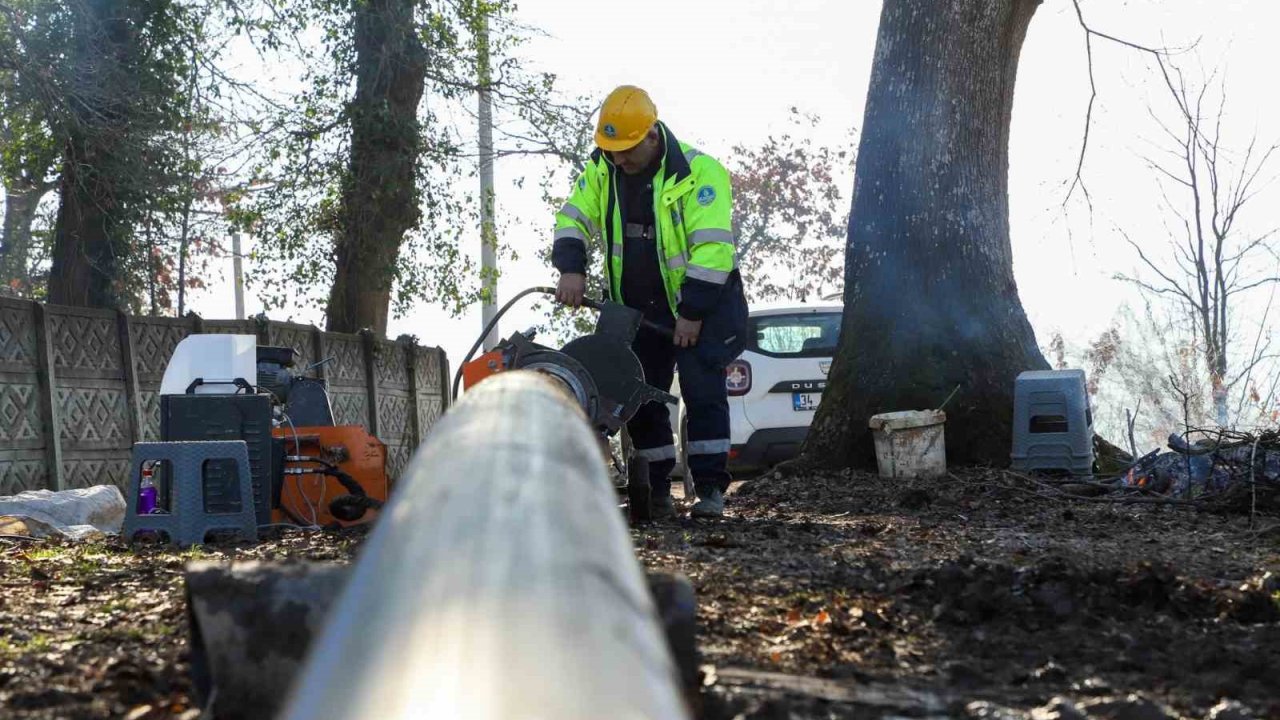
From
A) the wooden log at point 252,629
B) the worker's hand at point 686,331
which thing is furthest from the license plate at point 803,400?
the wooden log at point 252,629

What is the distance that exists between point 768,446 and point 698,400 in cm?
532

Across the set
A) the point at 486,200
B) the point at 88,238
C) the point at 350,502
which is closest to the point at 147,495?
the point at 350,502

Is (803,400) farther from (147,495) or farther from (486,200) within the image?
(486,200)

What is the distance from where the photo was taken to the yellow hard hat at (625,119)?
6785 millimetres

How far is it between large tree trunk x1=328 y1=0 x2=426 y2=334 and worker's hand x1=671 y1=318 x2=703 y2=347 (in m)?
11.1

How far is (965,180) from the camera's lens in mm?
10859

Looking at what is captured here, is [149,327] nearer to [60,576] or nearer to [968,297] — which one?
[968,297]

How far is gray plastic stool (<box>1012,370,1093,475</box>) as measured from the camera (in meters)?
9.66

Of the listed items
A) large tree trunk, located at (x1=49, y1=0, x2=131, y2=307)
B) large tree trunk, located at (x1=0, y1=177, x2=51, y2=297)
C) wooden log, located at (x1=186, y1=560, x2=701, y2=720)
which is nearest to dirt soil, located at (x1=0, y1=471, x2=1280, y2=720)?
wooden log, located at (x1=186, y1=560, x2=701, y2=720)

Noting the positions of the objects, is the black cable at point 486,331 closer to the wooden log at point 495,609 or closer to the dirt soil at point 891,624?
the dirt soil at point 891,624

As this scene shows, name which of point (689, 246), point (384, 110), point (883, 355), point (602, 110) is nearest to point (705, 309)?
point (689, 246)

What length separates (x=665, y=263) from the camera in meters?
7.07

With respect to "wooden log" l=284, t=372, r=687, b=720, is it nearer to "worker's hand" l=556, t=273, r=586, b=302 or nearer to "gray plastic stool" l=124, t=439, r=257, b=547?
"worker's hand" l=556, t=273, r=586, b=302

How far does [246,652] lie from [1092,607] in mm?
2149
